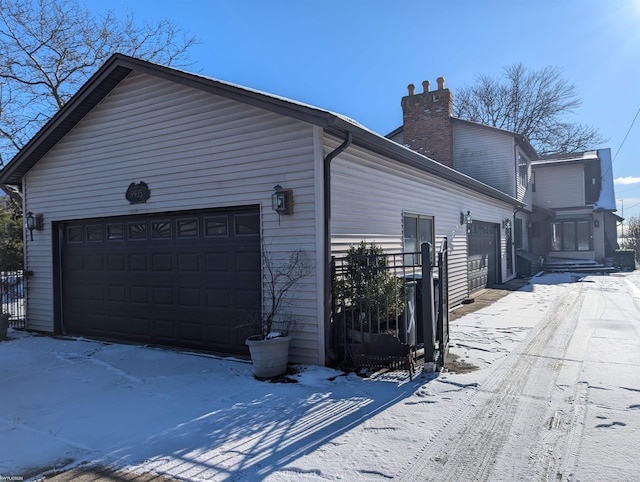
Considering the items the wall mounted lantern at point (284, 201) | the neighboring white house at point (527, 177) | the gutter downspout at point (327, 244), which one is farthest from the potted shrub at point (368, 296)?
the neighboring white house at point (527, 177)

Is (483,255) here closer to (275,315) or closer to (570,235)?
(275,315)

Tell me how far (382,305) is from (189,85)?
4418mm

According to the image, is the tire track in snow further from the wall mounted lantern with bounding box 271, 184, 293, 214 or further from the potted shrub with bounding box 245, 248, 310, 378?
the wall mounted lantern with bounding box 271, 184, 293, 214

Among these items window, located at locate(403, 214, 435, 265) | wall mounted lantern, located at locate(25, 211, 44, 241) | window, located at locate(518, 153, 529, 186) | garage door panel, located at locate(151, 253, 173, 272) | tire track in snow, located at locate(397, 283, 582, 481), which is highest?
window, located at locate(518, 153, 529, 186)

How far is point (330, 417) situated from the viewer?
4160 mm

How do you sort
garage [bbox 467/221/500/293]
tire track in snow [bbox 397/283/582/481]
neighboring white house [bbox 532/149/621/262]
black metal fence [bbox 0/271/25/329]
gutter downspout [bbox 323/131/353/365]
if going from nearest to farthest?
tire track in snow [bbox 397/283/582/481] < gutter downspout [bbox 323/131/353/365] < black metal fence [bbox 0/271/25/329] < garage [bbox 467/221/500/293] < neighboring white house [bbox 532/149/621/262]

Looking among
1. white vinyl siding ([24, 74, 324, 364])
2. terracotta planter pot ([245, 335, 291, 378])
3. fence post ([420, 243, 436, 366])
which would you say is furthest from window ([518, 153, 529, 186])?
terracotta planter pot ([245, 335, 291, 378])

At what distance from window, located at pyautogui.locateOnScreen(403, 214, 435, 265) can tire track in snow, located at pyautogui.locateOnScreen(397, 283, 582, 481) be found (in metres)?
2.82

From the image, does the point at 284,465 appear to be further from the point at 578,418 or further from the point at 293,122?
the point at 293,122

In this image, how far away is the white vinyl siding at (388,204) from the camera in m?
6.29

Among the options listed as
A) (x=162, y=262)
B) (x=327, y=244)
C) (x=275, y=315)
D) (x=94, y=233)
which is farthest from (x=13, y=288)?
(x=327, y=244)

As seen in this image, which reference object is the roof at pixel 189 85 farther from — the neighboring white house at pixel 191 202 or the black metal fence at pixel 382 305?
the black metal fence at pixel 382 305

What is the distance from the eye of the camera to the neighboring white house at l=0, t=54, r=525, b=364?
19.5ft

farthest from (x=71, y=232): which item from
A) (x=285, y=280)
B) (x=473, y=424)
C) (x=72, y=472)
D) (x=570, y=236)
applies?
(x=570, y=236)
